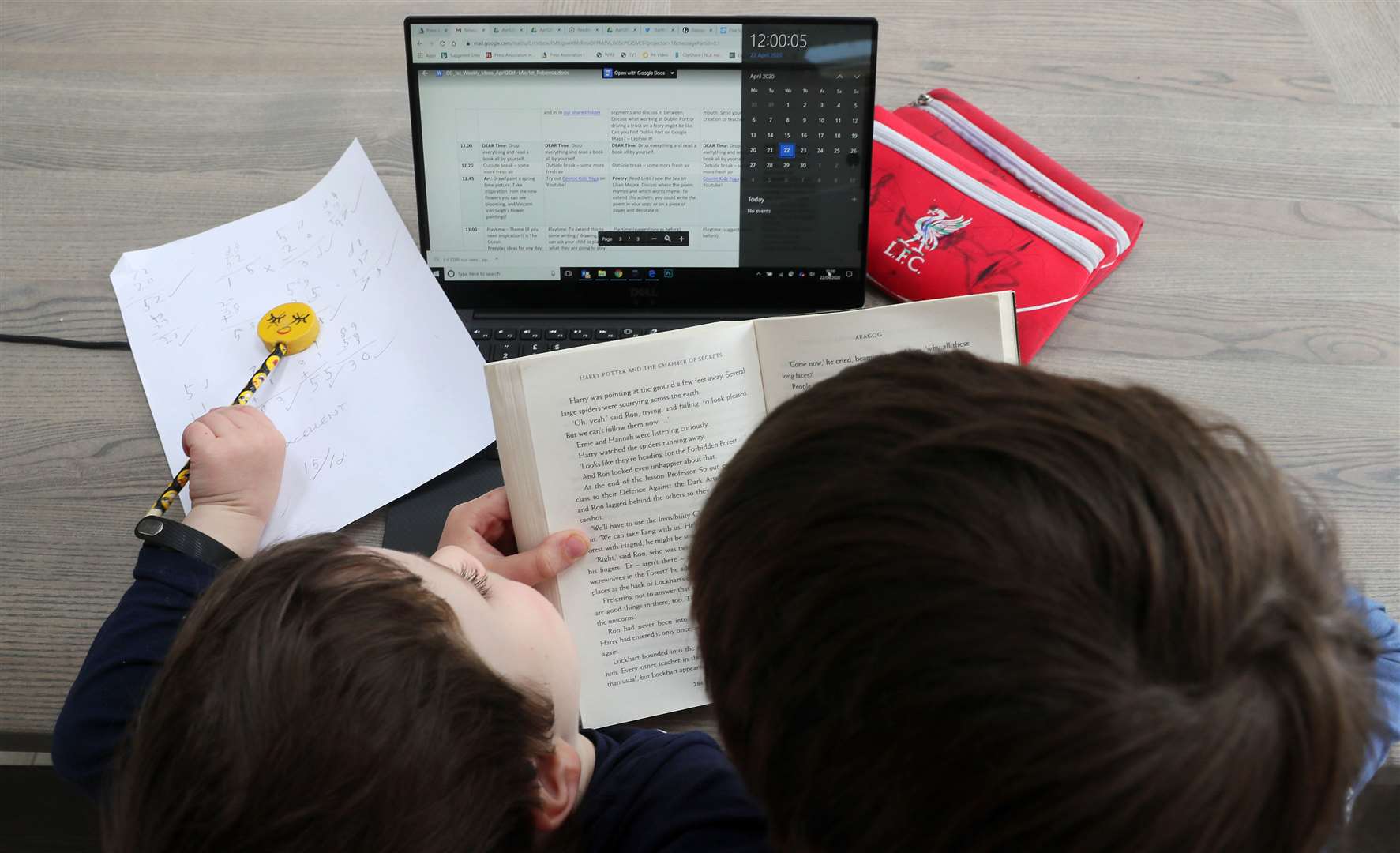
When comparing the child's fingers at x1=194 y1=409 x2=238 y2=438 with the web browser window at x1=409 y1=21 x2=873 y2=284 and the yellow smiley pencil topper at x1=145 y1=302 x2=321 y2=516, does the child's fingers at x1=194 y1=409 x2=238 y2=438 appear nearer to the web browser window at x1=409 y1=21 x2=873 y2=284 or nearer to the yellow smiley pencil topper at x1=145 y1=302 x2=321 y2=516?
the yellow smiley pencil topper at x1=145 y1=302 x2=321 y2=516

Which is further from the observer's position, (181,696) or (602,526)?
(602,526)

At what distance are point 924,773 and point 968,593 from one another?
0.06m

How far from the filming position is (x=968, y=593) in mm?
312

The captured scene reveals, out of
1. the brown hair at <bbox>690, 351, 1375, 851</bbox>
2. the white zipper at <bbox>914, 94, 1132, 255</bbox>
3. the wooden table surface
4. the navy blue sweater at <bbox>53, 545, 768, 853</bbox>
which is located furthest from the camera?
the white zipper at <bbox>914, 94, 1132, 255</bbox>

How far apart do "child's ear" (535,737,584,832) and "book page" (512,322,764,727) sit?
2.1 inches

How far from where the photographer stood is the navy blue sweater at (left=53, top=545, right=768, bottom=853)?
0.57 m

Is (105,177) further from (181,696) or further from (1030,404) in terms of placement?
(1030,404)

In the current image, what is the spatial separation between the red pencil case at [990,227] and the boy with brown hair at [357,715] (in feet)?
1.25

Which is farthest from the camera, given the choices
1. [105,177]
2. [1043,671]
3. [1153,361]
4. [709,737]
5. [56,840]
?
[56,840]

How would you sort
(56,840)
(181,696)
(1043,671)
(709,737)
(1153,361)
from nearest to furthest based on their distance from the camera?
1. (1043,671)
2. (181,696)
3. (709,737)
4. (1153,361)
5. (56,840)

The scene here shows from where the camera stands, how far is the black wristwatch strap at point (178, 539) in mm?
614

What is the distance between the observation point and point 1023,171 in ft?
2.71

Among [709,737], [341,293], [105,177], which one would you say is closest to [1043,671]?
[709,737]

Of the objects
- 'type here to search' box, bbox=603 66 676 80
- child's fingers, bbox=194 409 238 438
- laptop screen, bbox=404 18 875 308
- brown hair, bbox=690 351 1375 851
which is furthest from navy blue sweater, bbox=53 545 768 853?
'type here to search' box, bbox=603 66 676 80
